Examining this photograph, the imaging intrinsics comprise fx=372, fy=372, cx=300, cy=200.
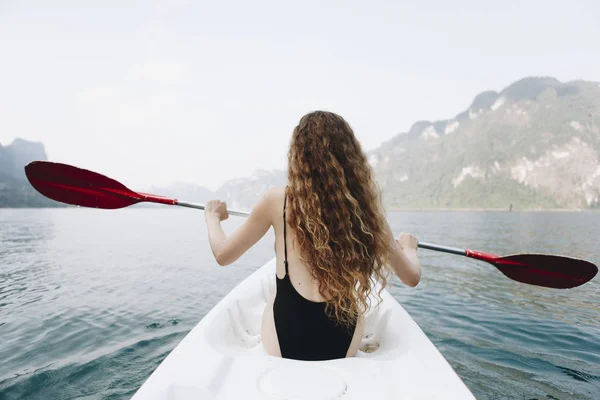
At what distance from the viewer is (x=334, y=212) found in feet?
6.71

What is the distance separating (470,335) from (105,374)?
5.31 m

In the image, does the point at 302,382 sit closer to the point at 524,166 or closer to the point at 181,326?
the point at 181,326

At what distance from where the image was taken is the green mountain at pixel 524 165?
13873 cm

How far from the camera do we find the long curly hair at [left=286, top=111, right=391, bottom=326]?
6.67 ft

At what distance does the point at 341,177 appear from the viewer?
205cm

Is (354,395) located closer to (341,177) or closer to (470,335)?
(341,177)

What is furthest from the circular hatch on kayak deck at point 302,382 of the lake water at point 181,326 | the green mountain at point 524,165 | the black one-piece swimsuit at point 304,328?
the green mountain at point 524,165

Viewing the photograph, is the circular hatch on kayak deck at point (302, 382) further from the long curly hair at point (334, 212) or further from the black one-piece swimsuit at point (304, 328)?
the long curly hair at point (334, 212)

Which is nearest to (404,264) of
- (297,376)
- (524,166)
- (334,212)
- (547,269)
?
(334,212)

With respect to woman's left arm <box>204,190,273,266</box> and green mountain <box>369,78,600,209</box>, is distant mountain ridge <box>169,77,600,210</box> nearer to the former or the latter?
green mountain <box>369,78,600,209</box>

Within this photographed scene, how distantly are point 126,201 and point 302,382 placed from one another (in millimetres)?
2991

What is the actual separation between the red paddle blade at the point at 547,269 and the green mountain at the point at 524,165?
388 feet

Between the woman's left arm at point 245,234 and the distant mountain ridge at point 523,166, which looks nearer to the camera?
the woman's left arm at point 245,234

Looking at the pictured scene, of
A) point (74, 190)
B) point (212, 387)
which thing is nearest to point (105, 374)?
point (74, 190)
